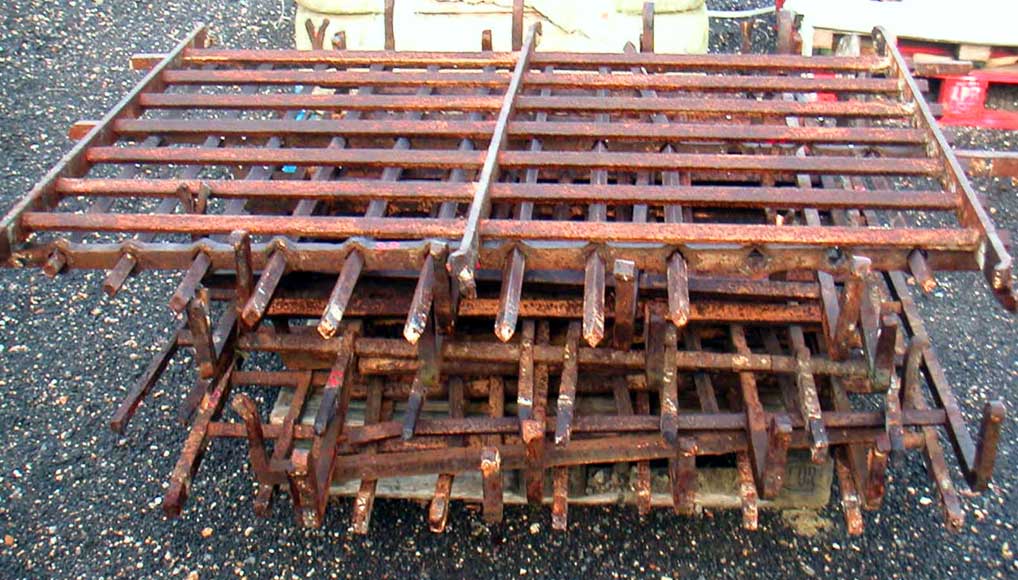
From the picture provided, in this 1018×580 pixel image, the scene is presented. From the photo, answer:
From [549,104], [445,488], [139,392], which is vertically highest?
[549,104]

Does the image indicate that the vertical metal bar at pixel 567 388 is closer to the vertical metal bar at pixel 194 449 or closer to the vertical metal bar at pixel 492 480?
the vertical metal bar at pixel 492 480

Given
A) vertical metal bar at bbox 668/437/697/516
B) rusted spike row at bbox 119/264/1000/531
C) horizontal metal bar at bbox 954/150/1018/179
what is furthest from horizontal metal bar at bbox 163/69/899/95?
vertical metal bar at bbox 668/437/697/516

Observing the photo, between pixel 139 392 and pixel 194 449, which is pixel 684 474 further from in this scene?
pixel 139 392

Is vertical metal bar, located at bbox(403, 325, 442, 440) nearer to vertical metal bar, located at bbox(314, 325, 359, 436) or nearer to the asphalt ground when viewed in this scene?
vertical metal bar, located at bbox(314, 325, 359, 436)

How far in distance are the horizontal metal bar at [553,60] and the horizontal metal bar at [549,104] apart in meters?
0.31

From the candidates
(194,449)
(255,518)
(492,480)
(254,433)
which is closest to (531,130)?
(492,480)

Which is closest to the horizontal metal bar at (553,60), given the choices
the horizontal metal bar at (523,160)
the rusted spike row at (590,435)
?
the horizontal metal bar at (523,160)

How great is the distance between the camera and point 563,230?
8.64ft

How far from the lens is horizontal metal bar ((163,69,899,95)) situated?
3.66m

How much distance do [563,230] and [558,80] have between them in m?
1.30

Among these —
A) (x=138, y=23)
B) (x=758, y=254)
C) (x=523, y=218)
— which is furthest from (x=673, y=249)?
(x=138, y=23)

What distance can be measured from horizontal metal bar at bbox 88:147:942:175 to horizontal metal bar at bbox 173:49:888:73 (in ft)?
2.71

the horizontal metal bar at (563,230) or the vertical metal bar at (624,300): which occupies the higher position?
the horizontal metal bar at (563,230)

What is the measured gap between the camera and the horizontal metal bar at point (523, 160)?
9.99 ft
